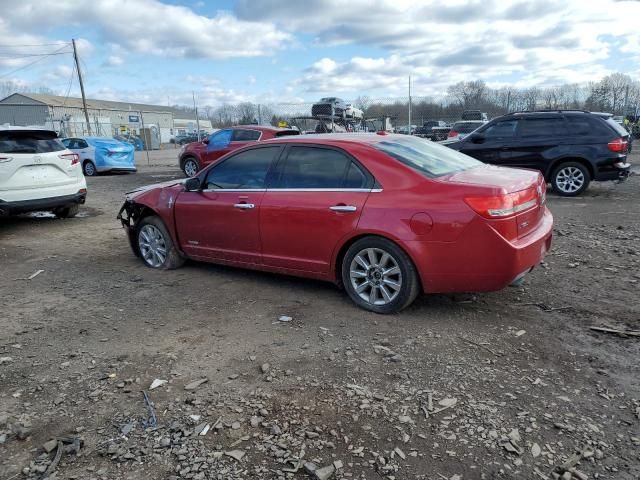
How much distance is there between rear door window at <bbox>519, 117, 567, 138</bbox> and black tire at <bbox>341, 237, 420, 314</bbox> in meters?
7.55

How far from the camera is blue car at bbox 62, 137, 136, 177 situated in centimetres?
1698

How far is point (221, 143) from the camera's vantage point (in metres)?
15.0

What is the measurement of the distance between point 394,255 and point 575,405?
1694 mm

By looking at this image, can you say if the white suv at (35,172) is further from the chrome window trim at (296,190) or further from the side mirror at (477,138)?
the side mirror at (477,138)

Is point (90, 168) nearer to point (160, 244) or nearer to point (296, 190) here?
point (160, 244)

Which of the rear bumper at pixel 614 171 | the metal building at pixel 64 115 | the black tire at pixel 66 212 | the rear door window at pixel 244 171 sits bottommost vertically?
the black tire at pixel 66 212

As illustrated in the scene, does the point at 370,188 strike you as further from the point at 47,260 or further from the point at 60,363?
the point at 47,260

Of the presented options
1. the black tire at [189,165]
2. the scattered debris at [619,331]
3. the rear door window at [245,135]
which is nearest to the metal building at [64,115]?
the black tire at [189,165]

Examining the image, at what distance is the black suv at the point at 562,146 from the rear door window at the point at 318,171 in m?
7.15

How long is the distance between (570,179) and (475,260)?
7.56 m

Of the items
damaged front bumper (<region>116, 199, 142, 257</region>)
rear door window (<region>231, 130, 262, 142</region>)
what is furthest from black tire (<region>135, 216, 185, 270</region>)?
rear door window (<region>231, 130, 262, 142</region>)

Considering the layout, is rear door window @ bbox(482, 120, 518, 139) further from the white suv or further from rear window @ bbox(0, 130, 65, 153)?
rear window @ bbox(0, 130, 65, 153)

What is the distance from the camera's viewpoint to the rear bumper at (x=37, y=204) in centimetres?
764

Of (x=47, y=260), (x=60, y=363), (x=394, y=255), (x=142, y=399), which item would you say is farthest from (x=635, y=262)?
(x=47, y=260)
